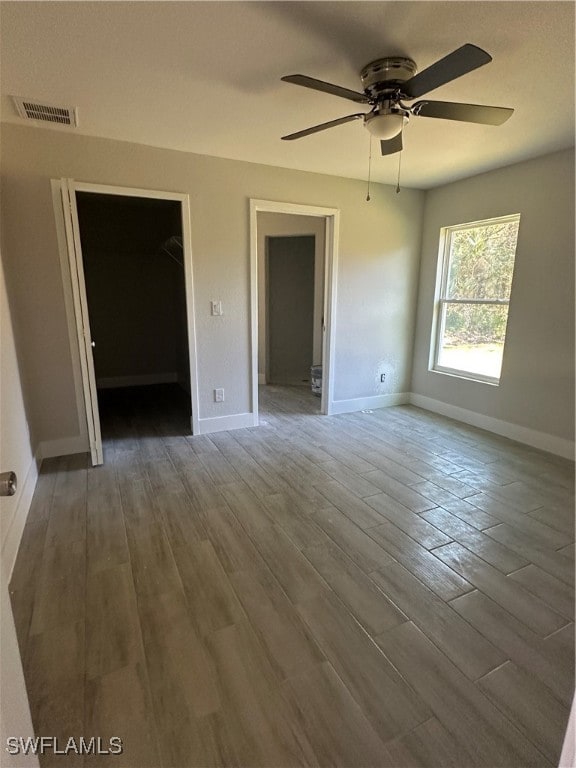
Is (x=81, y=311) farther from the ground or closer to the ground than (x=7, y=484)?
farther from the ground

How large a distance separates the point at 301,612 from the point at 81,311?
8.45ft

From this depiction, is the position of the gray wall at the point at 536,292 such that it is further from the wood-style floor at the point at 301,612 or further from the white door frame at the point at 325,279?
the white door frame at the point at 325,279

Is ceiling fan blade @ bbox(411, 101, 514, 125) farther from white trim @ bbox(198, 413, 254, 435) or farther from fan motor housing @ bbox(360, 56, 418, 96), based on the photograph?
white trim @ bbox(198, 413, 254, 435)

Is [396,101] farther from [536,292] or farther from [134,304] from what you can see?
[134,304]

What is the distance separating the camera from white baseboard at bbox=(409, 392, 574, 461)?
134 inches

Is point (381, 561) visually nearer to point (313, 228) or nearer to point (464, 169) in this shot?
point (464, 169)

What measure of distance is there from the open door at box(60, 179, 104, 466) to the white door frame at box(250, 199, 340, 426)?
1507mm

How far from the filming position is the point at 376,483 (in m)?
2.90

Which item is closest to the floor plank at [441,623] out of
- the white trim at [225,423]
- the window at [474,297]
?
the white trim at [225,423]

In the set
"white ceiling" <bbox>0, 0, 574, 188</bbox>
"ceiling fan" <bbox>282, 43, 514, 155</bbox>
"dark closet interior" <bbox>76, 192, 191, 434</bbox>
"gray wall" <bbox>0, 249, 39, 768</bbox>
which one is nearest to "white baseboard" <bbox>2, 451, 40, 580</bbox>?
"gray wall" <bbox>0, 249, 39, 768</bbox>

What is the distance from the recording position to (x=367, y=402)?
186 inches

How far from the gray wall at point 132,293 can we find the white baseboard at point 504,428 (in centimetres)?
331

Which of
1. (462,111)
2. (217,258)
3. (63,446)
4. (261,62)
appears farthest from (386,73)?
(63,446)

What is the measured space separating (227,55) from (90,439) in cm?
271
